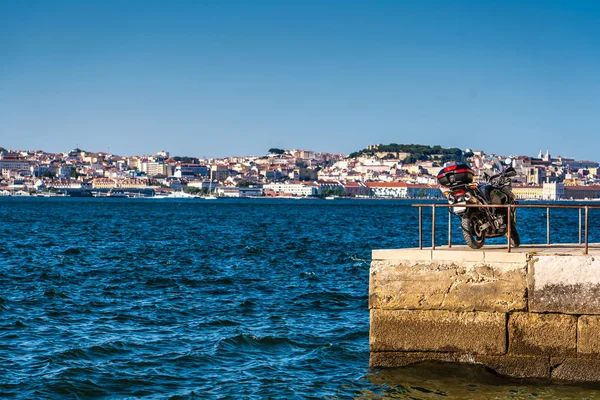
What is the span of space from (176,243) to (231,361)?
25928 millimetres

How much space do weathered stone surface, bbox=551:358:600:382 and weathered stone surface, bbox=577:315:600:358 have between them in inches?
4.6

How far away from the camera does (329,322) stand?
15391 millimetres

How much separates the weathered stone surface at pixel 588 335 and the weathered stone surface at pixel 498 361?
428 mm

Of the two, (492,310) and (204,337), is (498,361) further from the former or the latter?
(204,337)

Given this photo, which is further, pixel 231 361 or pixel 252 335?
pixel 252 335

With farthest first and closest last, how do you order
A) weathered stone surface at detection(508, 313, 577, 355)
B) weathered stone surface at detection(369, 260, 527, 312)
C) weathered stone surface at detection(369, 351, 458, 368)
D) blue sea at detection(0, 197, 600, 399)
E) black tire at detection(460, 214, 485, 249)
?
black tire at detection(460, 214, 485, 249)
blue sea at detection(0, 197, 600, 399)
weathered stone surface at detection(369, 351, 458, 368)
weathered stone surface at detection(369, 260, 527, 312)
weathered stone surface at detection(508, 313, 577, 355)

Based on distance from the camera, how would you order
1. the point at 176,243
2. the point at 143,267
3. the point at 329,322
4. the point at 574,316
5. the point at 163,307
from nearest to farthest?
the point at 574,316 → the point at 329,322 → the point at 163,307 → the point at 143,267 → the point at 176,243

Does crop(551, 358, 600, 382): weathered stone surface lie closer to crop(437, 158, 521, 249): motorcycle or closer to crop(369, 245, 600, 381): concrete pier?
crop(369, 245, 600, 381): concrete pier

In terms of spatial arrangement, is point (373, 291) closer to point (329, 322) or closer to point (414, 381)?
point (414, 381)

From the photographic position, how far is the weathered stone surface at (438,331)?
10.3 m

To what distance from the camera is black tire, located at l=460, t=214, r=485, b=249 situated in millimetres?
11953

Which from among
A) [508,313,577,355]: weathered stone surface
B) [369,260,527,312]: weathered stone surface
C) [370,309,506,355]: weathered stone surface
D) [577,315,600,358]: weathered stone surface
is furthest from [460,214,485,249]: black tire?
[577,315,600,358]: weathered stone surface

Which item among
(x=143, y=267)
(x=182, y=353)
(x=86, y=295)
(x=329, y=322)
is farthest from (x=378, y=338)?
(x=143, y=267)

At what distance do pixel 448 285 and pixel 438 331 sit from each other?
1.71 feet
